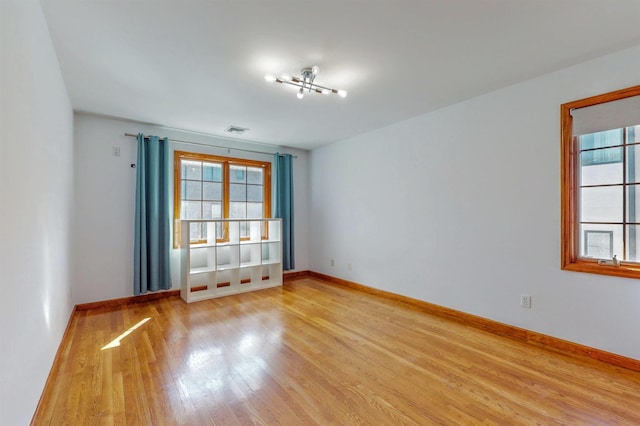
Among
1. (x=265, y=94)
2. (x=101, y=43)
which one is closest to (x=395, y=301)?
(x=265, y=94)

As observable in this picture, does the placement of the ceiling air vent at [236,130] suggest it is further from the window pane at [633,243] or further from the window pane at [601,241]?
the window pane at [633,243]

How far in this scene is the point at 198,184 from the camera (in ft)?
14.8

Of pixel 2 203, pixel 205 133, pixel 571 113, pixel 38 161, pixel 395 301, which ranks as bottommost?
pixel 395 301

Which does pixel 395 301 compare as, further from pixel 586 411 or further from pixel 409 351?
pixel 586 411

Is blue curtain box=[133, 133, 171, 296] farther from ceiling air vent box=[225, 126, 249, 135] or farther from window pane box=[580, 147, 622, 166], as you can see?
window pane box=[580, 147, 622, 166]

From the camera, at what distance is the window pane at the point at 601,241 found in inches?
93.5

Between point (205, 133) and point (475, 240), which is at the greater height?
point (205, 133)

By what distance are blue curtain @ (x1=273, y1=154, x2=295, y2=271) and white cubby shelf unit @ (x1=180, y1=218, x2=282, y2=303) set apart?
26 centimetres

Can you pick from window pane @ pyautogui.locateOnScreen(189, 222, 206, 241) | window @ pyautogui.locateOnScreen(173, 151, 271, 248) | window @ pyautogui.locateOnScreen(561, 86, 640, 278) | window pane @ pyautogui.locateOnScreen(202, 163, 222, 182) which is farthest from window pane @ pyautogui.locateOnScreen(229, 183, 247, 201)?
window @ pyautogui.locateOnScreen(561, 86, 640, 278)

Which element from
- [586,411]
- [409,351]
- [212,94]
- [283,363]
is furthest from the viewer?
[212,94]

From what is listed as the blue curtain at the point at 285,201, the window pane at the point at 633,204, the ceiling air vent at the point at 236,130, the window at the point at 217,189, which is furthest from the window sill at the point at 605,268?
the window at the point at 217,189

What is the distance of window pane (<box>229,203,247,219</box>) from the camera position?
4.82 meters

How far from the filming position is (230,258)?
464 centimetres

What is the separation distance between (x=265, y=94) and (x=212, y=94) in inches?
21.8
